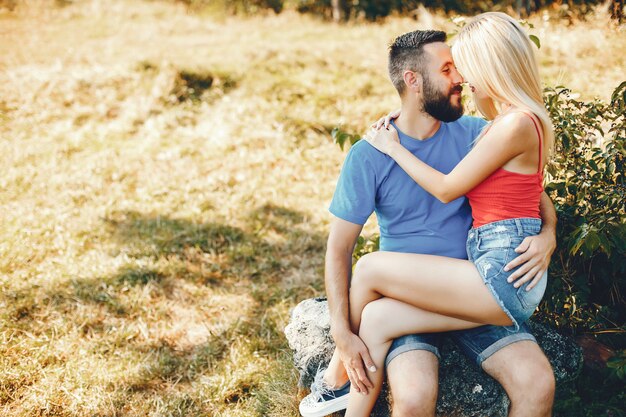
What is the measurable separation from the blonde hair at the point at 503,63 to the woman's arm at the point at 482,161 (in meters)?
0.10

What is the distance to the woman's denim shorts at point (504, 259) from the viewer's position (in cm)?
220

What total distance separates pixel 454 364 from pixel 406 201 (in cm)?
75

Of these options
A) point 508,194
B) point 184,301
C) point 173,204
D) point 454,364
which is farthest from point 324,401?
point 173,204

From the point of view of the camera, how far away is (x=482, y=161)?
2.26 m

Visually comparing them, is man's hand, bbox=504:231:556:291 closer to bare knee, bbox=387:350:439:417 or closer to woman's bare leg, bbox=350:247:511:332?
woman's bare leg, bbox=350:247:511:332

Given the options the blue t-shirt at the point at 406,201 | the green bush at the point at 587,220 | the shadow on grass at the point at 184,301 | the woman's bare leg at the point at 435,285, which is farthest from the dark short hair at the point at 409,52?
the shadow on grass at the point at 184,301

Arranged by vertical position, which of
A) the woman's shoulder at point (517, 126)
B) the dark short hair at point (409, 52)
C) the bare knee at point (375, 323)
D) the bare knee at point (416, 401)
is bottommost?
the bare knee at point (416, 401)

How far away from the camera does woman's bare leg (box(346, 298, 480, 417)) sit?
2.27 meters

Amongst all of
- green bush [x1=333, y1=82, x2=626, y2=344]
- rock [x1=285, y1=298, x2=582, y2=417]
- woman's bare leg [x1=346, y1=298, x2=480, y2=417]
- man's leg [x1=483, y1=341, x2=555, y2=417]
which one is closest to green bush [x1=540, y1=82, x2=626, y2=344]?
green bush [x1=333, y1=82, x2=626, y2=344]

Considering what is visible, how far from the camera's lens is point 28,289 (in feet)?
12.8

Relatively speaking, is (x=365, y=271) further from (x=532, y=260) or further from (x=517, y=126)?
(x=517, y=126)

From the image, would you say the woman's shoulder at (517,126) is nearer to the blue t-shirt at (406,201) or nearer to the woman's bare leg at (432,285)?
the blue t-shirt at (406,201)

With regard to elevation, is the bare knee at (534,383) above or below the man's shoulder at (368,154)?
below

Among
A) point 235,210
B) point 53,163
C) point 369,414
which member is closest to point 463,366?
point 369,414
